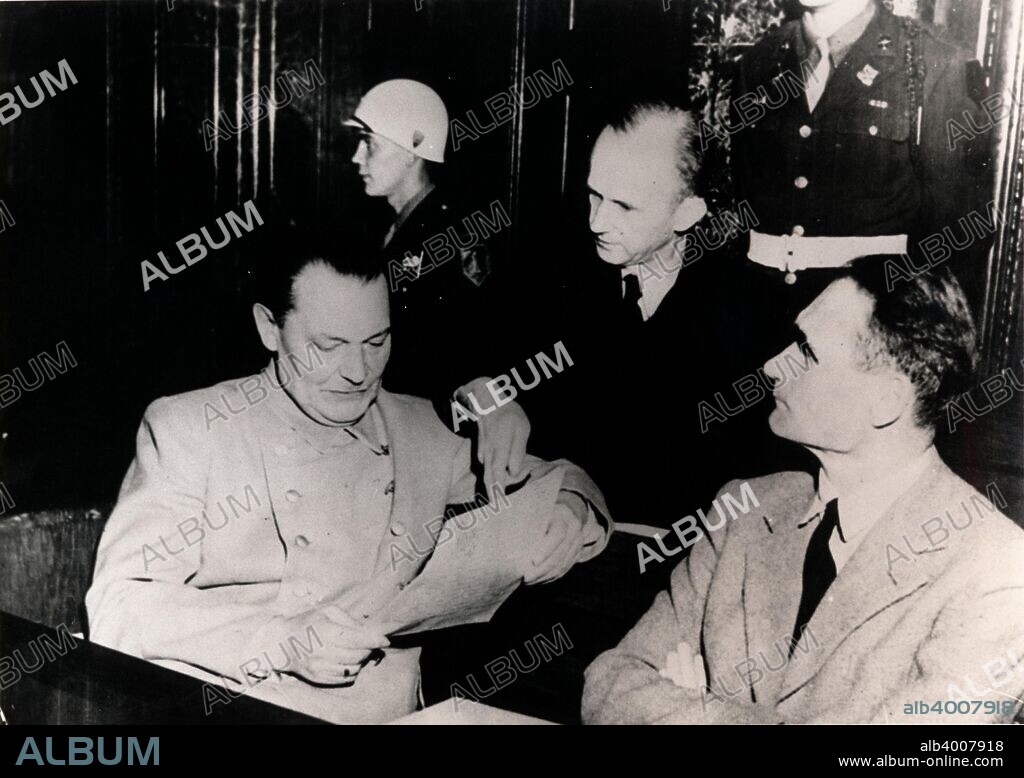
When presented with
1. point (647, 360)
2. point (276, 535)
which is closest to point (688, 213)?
point (647, 360)

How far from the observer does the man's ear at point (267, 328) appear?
3.17 m

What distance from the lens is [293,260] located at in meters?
3.15

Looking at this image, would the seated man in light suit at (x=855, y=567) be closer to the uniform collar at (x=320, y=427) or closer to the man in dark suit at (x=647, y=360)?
the man in dark suit at (x=647, y=360)

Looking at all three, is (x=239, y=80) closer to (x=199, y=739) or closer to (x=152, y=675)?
(x=152, y=675)

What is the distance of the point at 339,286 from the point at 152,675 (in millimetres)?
1301

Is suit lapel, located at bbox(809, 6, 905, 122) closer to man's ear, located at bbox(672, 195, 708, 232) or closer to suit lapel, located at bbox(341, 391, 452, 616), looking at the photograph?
man's ear, located at bbox(672, 195, 708, 232)

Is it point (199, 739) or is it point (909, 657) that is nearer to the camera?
point (909, 657)

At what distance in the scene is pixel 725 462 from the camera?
314 cm

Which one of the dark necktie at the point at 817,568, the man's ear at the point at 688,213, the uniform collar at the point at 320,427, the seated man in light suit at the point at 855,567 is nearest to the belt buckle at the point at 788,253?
the seated man in light suit at the point at 855,567

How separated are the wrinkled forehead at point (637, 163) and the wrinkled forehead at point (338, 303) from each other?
0.72 meters

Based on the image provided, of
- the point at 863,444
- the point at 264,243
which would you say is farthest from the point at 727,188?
the point at 264,243

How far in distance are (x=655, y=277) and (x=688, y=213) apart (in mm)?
211

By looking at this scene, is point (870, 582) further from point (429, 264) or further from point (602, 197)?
point (429, 264)

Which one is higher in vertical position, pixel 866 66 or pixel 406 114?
pixel 406 114
